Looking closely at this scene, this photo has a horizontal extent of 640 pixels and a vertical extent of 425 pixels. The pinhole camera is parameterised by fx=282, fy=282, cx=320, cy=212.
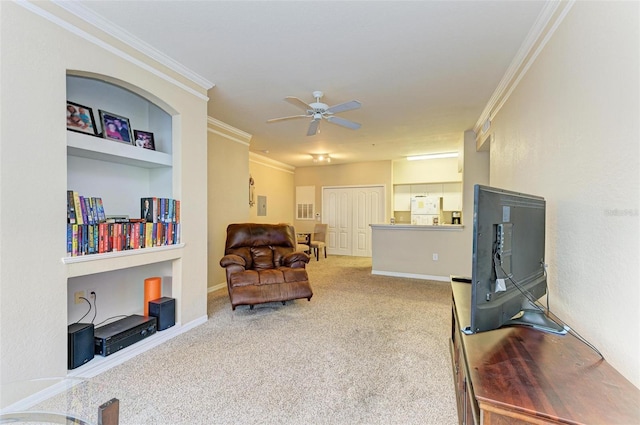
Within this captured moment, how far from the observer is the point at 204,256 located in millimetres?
3059

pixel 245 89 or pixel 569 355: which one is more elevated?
pixel 245 89

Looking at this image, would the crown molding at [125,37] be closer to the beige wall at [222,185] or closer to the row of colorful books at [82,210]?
the row of colorful books at [82,210]

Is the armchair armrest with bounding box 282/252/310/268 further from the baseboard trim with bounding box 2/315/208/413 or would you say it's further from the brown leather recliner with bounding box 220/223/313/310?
the baseboard trim with bounding box 2/315/208/413

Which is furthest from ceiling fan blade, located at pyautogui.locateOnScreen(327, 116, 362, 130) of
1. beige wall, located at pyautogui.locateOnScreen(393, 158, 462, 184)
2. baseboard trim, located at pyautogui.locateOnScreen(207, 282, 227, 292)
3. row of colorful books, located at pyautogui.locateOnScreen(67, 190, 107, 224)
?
beige wall, located at pyautogui.locateOnScreen(393, 158, 462, 184)

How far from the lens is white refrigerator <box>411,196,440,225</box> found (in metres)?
6.71

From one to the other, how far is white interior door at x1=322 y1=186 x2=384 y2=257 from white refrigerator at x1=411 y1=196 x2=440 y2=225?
2.56 ft

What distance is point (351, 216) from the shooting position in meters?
7.58

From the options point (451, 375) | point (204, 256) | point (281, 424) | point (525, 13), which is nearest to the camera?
point (281, 424)

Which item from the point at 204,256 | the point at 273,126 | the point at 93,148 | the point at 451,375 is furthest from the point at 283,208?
the point at 451,375

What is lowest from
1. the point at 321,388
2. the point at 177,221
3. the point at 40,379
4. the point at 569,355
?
the point at 321,388

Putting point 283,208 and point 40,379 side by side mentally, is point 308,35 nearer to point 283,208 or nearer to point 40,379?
point 40,379

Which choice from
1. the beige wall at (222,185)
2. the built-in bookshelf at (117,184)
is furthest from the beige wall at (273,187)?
the built-in bookshelf at (117,184)

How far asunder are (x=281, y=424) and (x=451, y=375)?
1255 mm

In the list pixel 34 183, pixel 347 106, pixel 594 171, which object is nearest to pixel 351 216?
pixel 347 106
